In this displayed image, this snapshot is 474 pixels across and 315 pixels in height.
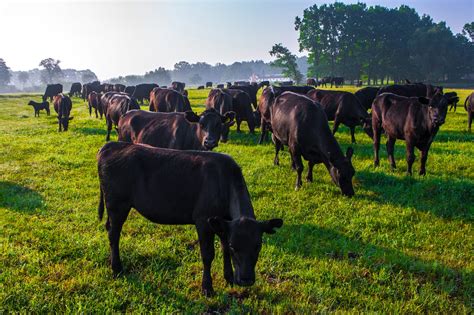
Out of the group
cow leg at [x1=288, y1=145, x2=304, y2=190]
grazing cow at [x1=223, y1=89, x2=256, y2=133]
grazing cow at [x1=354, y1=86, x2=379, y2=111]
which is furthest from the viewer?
grazing cow at [x1=354, y1=86, x2=379, y2=111]

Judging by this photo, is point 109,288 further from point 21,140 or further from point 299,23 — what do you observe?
point 299,23

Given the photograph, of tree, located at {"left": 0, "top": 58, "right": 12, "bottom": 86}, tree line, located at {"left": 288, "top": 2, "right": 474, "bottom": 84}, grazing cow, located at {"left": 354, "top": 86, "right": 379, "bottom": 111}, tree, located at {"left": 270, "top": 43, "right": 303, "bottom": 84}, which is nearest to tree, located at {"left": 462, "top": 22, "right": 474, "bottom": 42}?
tree line, located at {"left": 288, "top": 2, "right": 474, "bottom": 84}

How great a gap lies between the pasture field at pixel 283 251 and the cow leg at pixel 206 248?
0.15 m

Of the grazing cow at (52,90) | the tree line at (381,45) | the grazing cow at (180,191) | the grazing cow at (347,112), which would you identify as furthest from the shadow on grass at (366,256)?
the tree line at (381,45)

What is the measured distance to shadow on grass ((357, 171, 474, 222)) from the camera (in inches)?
292

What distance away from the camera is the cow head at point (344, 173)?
805 cm

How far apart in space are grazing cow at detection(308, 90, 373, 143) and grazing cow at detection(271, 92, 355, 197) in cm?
464

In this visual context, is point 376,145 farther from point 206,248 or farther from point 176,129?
point 206,248

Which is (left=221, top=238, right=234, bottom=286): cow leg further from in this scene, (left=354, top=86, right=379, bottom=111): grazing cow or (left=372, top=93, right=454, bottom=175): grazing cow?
(left=354, top=86, right=379, bottom=111): grazing cow

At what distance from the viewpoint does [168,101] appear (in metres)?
17.1

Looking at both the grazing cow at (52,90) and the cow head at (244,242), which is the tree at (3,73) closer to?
the grazing cow at (52,90)

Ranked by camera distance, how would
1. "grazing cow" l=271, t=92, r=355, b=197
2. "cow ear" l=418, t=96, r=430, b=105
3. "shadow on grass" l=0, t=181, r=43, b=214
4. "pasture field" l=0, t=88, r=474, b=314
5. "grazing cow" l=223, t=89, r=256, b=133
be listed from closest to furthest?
1. "pasture field" l=0, t=88, r=474, b=314
2. "shadow on grass" l=0, t=181, r=43, b=214
3. "grazing cow" l=271, t=92, r=355, b=197
4. "cow ear" l=418, t=96, r=430, b=105
5. "grazing cow" l=223, t=89, r=256, b=133

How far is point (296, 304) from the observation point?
4.38 metres

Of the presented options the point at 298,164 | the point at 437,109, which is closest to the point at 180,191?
the point at 298,164
